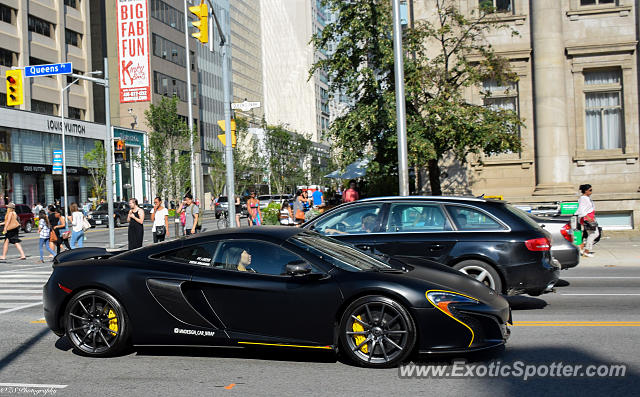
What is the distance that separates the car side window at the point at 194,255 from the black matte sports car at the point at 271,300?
1 cm

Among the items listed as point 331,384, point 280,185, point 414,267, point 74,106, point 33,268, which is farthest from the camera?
point 280,185

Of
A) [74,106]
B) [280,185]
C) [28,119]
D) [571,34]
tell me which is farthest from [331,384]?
[280,185]

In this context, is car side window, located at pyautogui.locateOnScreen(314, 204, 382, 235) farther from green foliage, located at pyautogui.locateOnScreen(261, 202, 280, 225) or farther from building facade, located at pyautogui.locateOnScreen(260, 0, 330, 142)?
building facade, located at pyautogui.locateOnScreen(260, 0, 330, 142)

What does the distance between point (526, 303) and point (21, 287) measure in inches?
391

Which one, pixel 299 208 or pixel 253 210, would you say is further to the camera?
pixel 253 210

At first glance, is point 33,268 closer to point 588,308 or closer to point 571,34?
point 588,308

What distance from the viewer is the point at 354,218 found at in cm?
1036

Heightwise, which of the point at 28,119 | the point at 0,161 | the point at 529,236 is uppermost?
the point at 28,119

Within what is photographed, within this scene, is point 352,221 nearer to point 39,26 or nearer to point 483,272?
point 483,272

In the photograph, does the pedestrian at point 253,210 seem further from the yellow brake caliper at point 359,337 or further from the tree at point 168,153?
the tree at point 168,153

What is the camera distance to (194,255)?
720 centimetres

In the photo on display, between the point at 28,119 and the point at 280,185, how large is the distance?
3563cm

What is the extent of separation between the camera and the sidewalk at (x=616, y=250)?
1609 cm

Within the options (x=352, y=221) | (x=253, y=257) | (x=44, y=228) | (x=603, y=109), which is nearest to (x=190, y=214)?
(x=44, y=228)
